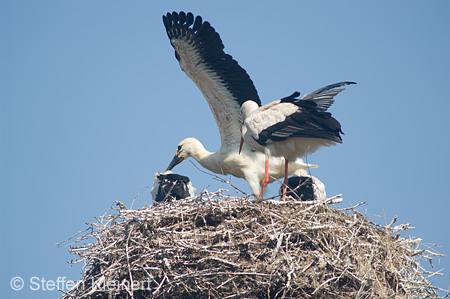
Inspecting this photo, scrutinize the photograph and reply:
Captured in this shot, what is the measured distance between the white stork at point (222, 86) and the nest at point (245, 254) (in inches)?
94.4

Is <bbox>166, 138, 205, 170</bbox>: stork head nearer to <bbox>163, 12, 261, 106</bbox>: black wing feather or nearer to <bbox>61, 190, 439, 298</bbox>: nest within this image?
<bbox>163, 12, 261, 106</bbox>: black wing feather

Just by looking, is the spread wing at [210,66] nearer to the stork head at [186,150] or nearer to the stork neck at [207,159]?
the stork neck at [207,159]

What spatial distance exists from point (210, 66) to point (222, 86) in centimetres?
33

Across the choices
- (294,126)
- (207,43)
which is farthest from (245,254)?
(207,43)

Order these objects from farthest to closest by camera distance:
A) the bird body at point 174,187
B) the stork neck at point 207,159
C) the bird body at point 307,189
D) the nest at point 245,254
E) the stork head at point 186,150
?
the stork head at point 186,150 < the stork neck at point 207,159 < the bird body at point 174,187 < the bird body at point 307,189 < the nest at point 245,254

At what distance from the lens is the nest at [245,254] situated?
19.3ft

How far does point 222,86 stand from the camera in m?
9.31

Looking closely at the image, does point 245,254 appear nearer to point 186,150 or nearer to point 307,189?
point 307,189

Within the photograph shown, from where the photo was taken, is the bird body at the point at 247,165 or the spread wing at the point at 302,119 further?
the bird body at the point at 247,165

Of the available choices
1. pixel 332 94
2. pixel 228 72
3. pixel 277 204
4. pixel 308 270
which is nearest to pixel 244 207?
pixel 277 204

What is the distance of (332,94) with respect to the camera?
318 inches

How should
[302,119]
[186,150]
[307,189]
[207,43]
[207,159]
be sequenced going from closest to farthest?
[302,119] < [307,189] < [207,43] < [207,159] < [186,150]

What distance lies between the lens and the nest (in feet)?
19.3

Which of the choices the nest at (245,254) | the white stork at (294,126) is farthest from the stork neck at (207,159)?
the nest at (245,254)
